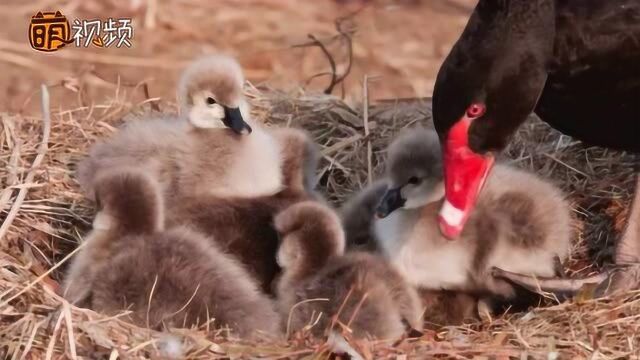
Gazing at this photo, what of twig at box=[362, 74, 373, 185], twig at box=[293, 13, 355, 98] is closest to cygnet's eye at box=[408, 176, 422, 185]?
twig at box=[362, 74, 373, 185]

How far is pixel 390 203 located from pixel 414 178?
10cm

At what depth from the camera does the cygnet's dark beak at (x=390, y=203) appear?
11.1 feet

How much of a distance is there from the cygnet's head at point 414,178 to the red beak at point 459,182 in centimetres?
16

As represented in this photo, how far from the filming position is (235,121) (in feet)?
12.0

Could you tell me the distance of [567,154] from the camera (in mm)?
4355

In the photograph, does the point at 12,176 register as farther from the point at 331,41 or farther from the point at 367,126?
the point at 331,41

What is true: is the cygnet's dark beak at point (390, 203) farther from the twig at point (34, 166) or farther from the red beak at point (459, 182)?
the twig at point (34, 166)

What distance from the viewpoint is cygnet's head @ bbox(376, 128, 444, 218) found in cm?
341

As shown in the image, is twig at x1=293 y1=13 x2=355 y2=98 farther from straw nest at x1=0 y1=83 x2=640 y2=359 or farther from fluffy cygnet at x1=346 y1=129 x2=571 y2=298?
fluffy cygnet at x1=346 y1=129 x2=571 y2=298

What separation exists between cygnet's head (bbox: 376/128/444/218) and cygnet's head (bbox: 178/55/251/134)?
0.49 metres

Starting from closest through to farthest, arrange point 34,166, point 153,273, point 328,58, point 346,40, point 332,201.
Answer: point 153,273, point 34,166, point 332,201, point 328,58, point 346,40

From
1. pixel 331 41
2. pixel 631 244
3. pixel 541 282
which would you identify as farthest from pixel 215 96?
pixel 331 41

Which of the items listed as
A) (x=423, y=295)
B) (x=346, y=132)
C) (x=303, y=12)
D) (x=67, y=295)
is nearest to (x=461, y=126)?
(x=423, y=295)

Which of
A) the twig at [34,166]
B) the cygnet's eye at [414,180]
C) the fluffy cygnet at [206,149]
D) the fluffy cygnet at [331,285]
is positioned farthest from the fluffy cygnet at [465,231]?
the twig at [34,166]
